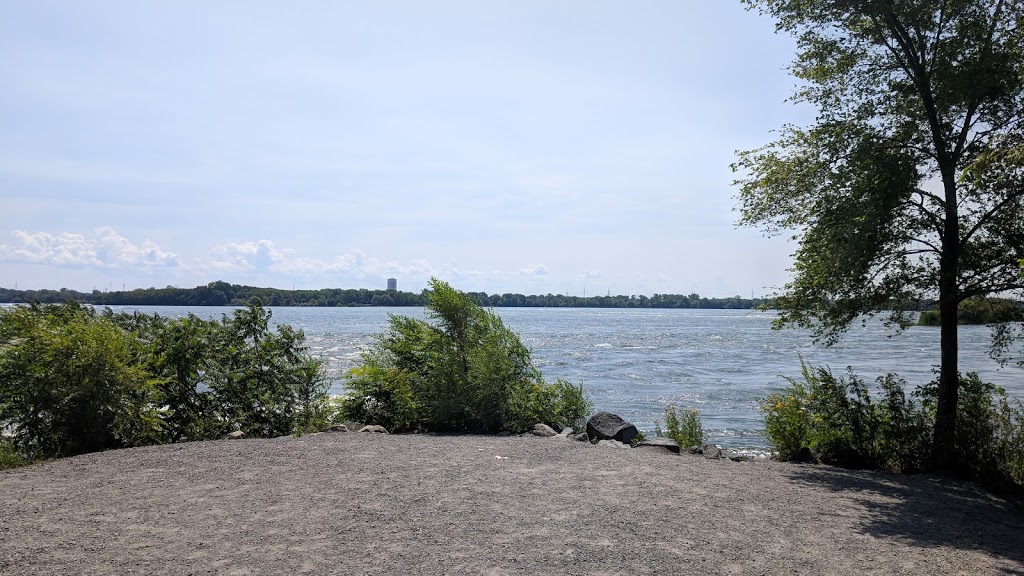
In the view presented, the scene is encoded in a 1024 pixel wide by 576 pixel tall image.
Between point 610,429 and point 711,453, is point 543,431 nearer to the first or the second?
point 610,429

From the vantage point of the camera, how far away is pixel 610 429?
11.7m

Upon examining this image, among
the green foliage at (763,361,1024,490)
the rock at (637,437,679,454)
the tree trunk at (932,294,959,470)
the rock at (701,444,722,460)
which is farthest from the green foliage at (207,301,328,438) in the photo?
the tree trunk at (932,294,959,470)

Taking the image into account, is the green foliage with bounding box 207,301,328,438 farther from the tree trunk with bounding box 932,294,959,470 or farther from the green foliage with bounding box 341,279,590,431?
the tree trunk with bounding box 932,294,959,470

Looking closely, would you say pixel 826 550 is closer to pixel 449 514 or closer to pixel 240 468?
pixel 449 514

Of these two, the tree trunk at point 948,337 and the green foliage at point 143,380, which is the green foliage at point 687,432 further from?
the green foliage at point 143,380

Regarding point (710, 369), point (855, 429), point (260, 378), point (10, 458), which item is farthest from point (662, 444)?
point (710, 369)

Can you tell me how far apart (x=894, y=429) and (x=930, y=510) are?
2.89m

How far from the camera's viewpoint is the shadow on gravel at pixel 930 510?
6.30 m

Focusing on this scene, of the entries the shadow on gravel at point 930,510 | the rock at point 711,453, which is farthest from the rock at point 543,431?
the shadow on gravel at point 930,510

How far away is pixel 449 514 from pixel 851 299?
264 inches

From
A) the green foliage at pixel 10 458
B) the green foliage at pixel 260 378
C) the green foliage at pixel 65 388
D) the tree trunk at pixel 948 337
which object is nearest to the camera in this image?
the green foliage at pixel 10 458

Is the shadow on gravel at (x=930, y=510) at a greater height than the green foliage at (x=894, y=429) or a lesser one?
lesser

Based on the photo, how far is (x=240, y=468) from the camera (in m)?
8.51

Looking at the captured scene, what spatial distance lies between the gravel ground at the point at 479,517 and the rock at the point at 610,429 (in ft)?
6.09
